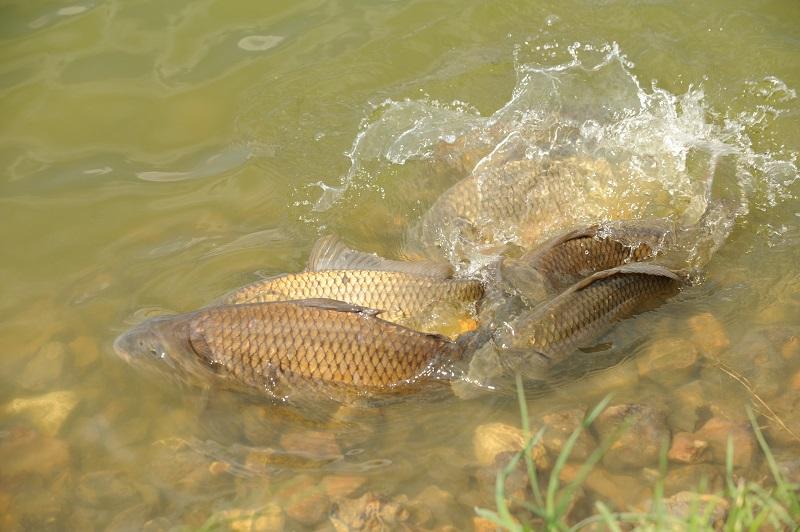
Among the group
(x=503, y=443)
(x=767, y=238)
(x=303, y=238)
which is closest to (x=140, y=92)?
(x=303, y=238)

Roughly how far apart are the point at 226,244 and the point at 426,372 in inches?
76.8

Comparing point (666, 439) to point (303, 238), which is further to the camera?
point (303, 238)

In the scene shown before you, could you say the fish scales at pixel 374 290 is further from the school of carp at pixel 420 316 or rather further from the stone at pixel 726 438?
the stone at pixel 726 438

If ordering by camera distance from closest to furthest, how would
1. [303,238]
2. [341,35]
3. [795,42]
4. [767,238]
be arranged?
[767,238]
[303,238]
[795,42]
[341,35]

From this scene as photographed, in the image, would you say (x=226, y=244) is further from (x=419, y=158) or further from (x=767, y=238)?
(x=767, y=238)

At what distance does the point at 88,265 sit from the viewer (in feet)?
17.1

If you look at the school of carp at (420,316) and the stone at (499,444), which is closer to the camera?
the stone at (499,444)

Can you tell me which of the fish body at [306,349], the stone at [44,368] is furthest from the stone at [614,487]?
the stone at [44,368]

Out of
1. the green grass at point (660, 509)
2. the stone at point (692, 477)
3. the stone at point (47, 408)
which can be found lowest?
the stone at point (692, 477)

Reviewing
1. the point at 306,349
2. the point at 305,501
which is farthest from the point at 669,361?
the point at 305,501

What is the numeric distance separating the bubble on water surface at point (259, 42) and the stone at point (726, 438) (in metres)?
4.79

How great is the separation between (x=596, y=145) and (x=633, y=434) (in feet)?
8.20

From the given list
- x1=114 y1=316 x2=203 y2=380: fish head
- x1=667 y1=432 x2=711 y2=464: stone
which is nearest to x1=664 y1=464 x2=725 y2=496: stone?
x1=667 y1=432 x2=711 y2=464: stone

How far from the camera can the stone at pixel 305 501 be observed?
3.54m
